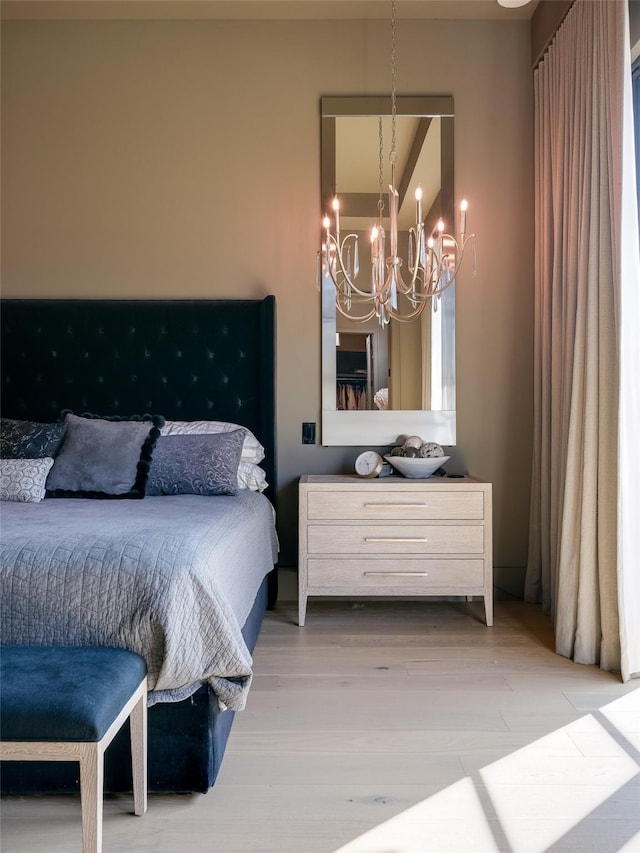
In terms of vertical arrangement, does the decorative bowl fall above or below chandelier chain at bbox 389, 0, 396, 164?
below

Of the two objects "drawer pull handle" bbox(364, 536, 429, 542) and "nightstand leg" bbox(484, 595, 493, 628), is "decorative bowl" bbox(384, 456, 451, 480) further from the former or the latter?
"nightstand leg" bbox(484, 595, 493, 628)

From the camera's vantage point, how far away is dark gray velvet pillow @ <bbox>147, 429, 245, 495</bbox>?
283cm

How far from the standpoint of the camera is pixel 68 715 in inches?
48.7

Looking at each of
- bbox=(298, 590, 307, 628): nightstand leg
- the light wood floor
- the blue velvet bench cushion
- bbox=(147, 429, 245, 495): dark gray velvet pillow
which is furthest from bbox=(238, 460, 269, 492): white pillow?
the blue velvet bench cushion

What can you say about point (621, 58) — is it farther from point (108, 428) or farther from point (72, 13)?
point (72, 13)

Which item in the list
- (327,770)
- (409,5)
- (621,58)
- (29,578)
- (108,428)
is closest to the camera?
(29,578)

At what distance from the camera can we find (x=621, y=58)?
7.92 feet

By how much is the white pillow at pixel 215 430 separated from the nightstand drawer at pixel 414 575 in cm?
64

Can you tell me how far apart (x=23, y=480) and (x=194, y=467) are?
69 cm

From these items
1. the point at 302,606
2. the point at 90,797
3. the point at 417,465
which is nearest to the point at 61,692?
the point at 90,797

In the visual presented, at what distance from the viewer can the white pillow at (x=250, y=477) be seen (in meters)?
3.12

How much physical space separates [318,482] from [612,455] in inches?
49.9

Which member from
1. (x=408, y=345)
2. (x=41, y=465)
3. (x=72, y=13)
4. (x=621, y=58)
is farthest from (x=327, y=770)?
(x=72, y=13)

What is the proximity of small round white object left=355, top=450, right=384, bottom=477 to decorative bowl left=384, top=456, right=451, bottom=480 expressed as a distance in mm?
69
